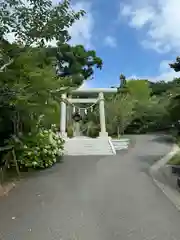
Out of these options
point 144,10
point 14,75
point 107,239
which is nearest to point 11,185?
point 14,75

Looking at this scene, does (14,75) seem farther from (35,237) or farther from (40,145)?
(35,237)

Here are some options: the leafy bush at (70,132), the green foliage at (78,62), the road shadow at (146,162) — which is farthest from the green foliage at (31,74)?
the green foliage at (78,62)

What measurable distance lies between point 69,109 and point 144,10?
16.5 metres

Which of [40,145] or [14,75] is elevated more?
[14,75]

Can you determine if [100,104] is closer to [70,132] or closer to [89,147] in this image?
[70,132]

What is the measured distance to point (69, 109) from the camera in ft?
82.2

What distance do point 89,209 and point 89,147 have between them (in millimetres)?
12224

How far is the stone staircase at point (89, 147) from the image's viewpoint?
57.9ft

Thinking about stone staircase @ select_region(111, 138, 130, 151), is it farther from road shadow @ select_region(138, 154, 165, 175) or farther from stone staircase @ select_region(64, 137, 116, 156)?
road shadow @ select_region(138, 154, 165, 175)

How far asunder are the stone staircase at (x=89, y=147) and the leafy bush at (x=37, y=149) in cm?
414

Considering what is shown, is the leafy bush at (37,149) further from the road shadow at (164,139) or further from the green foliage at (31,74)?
the road shadow at (164,139)

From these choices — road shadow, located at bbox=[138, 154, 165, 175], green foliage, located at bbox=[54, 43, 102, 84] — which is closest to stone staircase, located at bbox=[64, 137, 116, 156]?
road shadow, located at bbox=[138, 154, 165, 175]

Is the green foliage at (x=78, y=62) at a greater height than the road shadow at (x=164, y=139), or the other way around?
the green foliage at (x=78, y=62)

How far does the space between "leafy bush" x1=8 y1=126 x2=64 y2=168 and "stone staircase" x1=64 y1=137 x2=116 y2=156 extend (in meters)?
4.14
